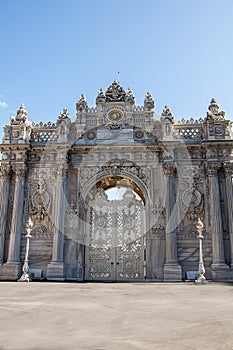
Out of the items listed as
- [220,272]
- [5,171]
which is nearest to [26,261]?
[5,171]

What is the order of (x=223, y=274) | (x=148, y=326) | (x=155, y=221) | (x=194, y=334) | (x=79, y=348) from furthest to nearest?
1. (x=155, y=221)
2. (x=223, y=274)
3. (x=148, y=326)
4. (x=194, y=334)
5. (x=79, y=348)

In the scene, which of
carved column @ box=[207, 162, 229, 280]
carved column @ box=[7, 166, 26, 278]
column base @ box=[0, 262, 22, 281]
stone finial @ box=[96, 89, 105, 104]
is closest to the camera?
carved column @ box=[207, 162, 229, 280]

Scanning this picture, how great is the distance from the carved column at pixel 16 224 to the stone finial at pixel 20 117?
2.69m

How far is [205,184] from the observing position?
1753 cm

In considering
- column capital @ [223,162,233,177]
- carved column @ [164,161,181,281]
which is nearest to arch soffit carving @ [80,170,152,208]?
carved column @ [164,161,181,281]

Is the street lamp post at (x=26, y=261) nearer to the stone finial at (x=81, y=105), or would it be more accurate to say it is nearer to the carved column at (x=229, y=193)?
the stone finial at (x=81, y=105)

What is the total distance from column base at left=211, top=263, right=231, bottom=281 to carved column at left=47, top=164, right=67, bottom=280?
7067mm

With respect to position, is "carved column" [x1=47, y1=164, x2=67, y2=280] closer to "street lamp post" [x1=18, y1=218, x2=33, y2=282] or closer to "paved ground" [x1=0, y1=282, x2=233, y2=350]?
"street lamp post" [x1=18, y1=218, x2=33, y2=282]

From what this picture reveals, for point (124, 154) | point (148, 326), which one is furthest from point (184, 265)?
point (148, 326)

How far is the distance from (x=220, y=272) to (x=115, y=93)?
10874mm

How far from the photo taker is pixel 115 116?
61.7 feet

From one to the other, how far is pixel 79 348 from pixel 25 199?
588 inches

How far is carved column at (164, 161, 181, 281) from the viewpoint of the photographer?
1581cm

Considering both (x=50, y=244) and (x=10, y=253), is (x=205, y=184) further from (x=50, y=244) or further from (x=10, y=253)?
(x=10, y=253)
